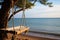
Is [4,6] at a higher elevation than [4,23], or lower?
higher

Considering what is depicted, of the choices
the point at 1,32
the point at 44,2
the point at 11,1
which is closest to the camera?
the point at 1,32

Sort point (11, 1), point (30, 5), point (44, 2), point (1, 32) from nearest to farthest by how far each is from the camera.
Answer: point (1, 32) < point (11, 1) < point (30, 5) < point (44, 2)

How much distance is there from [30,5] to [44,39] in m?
4.37

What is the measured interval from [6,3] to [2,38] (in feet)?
3.54

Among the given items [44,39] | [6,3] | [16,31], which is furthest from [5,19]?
[44,39]

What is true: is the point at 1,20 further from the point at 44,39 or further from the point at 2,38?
the point at 44,39

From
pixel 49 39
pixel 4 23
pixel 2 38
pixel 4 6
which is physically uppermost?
pixel 4 6

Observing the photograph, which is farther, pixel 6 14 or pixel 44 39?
pixel 44 39

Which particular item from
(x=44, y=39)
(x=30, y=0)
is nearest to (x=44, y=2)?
(x=30, y=0)

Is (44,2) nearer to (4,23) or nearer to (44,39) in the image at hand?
(44,39)

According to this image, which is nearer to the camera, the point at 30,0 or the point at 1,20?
the point at 1,20

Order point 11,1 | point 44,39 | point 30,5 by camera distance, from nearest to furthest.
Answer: point 11,1 < point 30,5 < point 44,39

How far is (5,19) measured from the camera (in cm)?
582

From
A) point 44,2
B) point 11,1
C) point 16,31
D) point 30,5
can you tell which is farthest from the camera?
point 44,2
